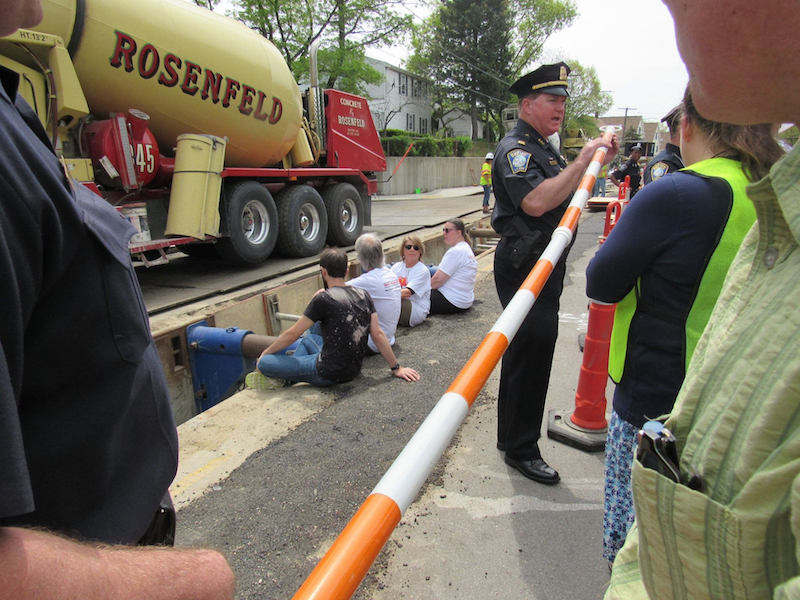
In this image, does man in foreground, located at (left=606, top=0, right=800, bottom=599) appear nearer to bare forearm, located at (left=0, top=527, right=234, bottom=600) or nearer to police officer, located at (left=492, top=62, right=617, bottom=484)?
bare forearm, located at (left=0, top=527, right=234, bottom=600)

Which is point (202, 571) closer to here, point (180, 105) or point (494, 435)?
point (494, 435)

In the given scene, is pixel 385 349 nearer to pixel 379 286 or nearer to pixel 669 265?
pixel 379 286

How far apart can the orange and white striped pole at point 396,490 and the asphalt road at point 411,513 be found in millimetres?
1246

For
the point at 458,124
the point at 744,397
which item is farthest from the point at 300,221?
the point at 458,124

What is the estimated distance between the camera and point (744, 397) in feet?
1.91

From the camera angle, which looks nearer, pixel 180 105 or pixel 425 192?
pixel 180 105

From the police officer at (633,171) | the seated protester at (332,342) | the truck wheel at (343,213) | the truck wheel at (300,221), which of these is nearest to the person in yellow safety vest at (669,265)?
the seated protester at (332,342)

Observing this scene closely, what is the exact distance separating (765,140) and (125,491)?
6.30 feet

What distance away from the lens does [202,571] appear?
0.76 m

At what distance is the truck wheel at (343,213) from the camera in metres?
9.38

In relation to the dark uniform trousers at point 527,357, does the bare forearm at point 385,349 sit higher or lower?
lower

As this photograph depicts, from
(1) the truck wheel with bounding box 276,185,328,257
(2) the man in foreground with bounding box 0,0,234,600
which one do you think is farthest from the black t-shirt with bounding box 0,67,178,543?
(1) the truck wheel with bounding box 276,185,328,257

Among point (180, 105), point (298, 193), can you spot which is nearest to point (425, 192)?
point (298, 193)

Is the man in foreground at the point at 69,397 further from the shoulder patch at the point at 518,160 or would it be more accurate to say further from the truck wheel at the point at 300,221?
the truck wheel at the point at 300,221
